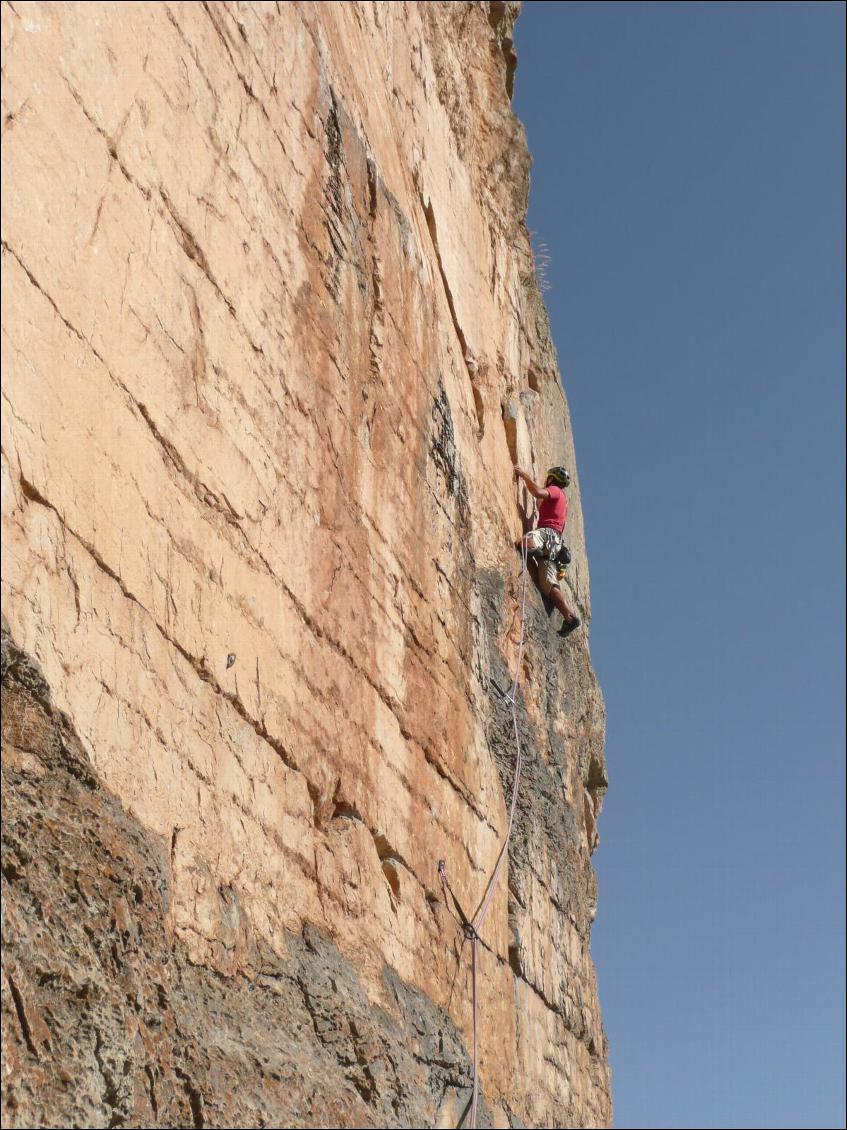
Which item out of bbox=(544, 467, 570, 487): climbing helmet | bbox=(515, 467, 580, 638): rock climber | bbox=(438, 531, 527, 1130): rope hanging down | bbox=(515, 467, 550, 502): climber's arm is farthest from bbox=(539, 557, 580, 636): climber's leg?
bbox=(438, 531, 527, 1130): rope hanging down

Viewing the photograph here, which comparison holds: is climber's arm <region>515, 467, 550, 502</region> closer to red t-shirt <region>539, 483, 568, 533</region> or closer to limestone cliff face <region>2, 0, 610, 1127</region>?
red t-shirt <region>539, 483, 568, 533</region>

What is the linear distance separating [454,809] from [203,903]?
102 inches

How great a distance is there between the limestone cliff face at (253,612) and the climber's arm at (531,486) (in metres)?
0.80

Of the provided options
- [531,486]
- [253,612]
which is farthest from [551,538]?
[253,612]

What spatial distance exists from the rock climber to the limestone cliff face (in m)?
0.75

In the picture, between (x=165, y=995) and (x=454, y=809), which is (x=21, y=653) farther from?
(x=454, y=809)

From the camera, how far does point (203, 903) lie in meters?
5.01

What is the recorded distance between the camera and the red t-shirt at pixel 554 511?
10.1 metres

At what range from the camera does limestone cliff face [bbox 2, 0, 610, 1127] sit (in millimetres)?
4422

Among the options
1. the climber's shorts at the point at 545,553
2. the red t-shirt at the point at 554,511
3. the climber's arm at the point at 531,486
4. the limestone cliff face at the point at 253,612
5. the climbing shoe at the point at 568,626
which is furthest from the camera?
the climbing shoe at the point at 568,626

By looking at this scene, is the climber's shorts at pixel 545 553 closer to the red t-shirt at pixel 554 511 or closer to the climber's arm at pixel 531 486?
the red t-shirt at pixel 554 511

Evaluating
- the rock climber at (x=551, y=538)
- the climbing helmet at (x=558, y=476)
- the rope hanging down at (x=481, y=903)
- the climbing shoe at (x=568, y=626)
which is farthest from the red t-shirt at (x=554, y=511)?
the rope hanging down at (x=481, y=903)

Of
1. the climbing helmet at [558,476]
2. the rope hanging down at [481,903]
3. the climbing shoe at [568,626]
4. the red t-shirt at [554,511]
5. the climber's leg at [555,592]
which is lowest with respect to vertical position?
the rope hanging down at [481,903]

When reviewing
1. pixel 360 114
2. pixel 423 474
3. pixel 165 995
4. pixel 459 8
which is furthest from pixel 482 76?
pixel 165 995
